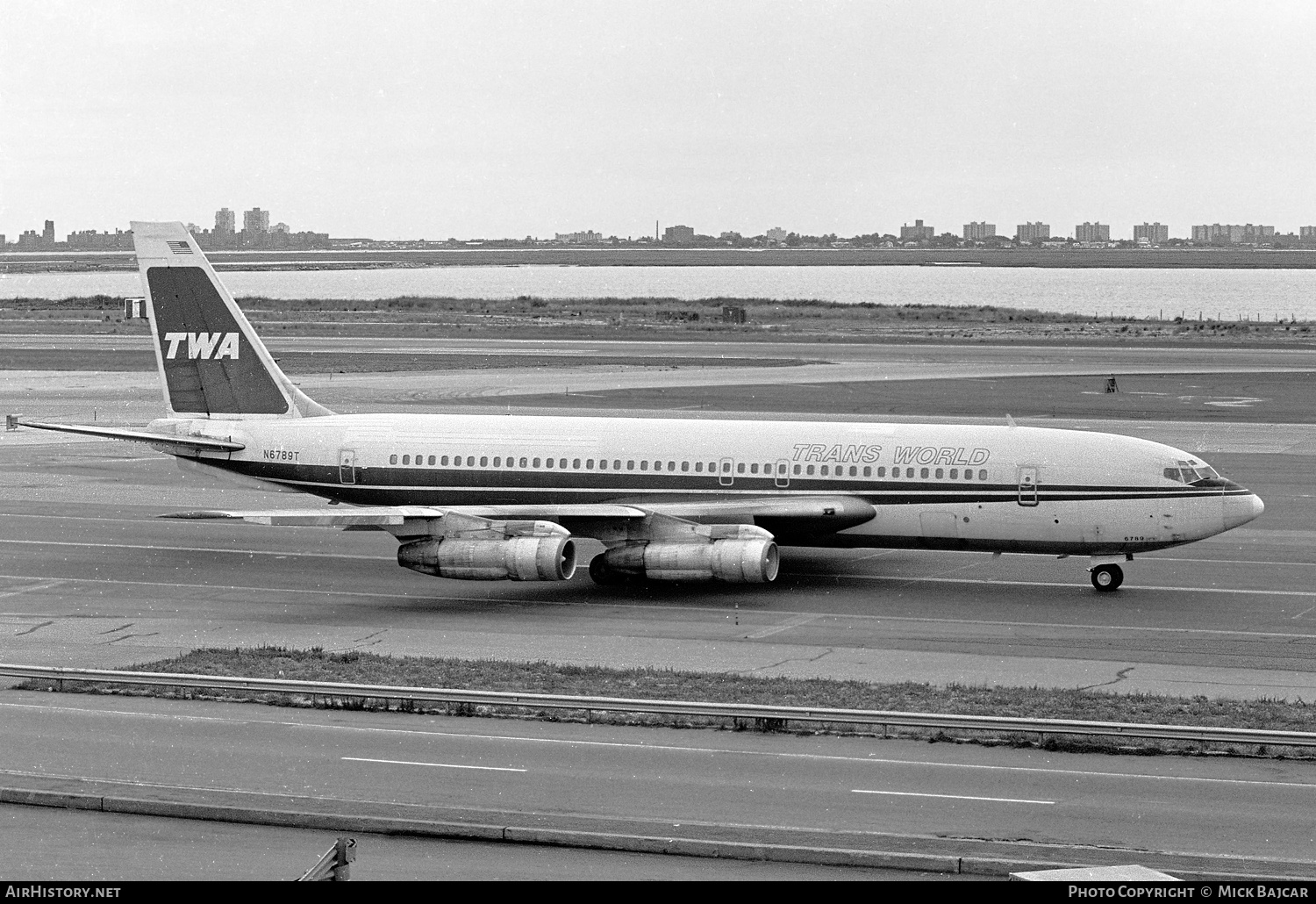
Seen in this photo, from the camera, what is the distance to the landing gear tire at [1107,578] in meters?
37.3

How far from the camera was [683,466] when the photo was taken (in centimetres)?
3891

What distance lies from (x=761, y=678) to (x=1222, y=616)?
38.4 ft

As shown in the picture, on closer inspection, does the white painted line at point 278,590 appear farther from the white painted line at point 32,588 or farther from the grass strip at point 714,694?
the grass strip at point 714,694

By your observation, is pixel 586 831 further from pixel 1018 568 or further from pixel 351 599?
pixel 1018 568

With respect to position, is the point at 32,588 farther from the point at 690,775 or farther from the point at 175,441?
the point at 690,775

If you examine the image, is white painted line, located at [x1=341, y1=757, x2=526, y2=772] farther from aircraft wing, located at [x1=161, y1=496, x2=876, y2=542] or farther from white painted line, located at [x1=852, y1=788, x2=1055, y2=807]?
aircraft wing, located at [x1=161, y1=496, x2=876, y2=542]

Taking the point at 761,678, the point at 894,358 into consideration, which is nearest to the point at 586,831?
the point at 761,678

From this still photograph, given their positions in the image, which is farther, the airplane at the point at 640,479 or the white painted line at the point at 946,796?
the airplane at the point at 640,479

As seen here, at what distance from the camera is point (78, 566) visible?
133ft

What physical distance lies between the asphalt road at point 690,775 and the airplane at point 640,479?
11641 millimetres

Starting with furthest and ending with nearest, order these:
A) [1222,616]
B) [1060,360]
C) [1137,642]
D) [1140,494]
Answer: [1060,360] < [1140,494] < [1222,616] < [1137,642]

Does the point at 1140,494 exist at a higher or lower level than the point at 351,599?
higher

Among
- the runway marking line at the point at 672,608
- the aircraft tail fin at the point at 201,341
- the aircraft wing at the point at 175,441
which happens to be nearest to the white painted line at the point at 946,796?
the runway marking line at the point at 672,608

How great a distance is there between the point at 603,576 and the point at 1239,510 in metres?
14.2
